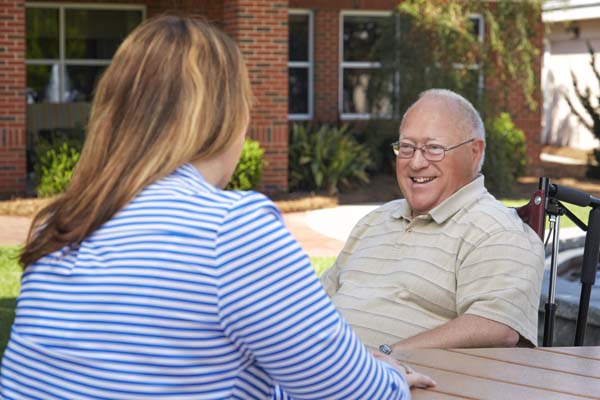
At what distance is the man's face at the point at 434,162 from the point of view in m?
3.87

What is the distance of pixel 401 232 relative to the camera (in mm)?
3900

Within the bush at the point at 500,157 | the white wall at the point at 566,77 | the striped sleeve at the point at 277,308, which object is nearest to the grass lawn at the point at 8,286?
the striped sleeve at the point at 277,308

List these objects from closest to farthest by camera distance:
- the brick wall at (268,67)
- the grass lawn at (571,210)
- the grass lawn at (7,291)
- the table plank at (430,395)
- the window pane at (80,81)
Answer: the table plank at (430,395), the grass lawn at (7,291), the grass lawn at (571,210), the brick wall at (268,67), the window pane at (80,81)

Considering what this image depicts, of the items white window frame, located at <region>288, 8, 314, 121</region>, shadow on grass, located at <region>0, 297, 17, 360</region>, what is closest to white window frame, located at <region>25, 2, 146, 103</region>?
white window frame, located at <region>288, 8, 314, 121</region>

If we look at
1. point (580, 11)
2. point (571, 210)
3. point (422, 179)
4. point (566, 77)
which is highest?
point (580, 11)

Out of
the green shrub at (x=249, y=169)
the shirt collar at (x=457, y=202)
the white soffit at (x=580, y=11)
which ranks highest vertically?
the white soffit at (x=580, y=11)

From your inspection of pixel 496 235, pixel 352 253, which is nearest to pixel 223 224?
pixel 496 235

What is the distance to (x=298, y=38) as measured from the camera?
18156mm

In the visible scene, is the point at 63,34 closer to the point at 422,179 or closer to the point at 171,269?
the point at 422,179

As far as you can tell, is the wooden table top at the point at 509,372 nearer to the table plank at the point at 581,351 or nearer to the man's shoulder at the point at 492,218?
the table plank at the point at 581,351

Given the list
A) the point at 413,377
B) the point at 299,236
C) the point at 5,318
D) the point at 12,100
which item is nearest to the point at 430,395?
the point at 413,377

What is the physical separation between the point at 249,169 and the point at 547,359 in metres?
10.8

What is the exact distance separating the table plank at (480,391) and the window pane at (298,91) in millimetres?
15712

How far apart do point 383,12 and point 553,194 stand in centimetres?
1469
